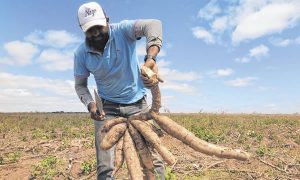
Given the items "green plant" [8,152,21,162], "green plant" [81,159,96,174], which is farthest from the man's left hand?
"green plant" [8,152,21,162]

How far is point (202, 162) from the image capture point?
25.6 ft

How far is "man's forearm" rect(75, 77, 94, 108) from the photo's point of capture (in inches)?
179

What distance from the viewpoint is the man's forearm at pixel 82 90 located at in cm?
455

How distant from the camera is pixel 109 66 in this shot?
4.20 meters

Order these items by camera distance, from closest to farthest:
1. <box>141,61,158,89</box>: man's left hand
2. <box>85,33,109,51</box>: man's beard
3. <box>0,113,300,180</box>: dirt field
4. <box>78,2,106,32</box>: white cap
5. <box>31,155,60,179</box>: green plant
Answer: <box>141,61,158,89</box>: man's left hand < <box>78,2,106,32</box>: white cap < <box>85,33,109,51</box>: man's beard < <box>0,113,300,180</box>: dirt field < <box>31,155,60,179</box>: green plant

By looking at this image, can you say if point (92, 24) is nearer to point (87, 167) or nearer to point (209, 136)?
point (87, 167)

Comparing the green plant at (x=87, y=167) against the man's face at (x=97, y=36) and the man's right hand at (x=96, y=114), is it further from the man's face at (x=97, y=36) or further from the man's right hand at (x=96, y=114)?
the man's face at (x=97, y=36)

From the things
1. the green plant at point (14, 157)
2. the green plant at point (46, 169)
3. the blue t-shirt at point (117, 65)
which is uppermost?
the blue t-shirt at point (117, 65)

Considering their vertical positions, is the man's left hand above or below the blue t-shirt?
below

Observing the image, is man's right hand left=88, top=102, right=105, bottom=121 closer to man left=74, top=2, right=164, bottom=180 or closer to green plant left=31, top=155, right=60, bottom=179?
man left=74, top=2, right=164, bottom=180

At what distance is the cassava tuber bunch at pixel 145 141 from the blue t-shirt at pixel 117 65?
72 cm

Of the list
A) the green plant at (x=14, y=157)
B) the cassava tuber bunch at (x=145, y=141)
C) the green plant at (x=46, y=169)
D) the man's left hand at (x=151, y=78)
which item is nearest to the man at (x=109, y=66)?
the cassava tuber bunch at (x=145, y=141)

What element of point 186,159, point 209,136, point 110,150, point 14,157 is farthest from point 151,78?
point 209,136

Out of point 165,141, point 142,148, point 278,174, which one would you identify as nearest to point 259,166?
point 278,174
